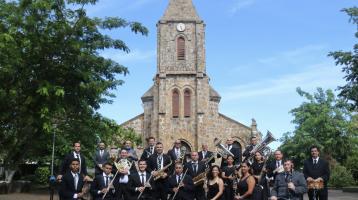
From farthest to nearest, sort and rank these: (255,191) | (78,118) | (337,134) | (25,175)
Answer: (337,134), (25,175), (78,118), (255,191)

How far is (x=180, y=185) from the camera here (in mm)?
10977

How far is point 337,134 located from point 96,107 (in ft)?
127

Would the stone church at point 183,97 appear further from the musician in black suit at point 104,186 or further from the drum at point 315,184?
the musician in black suit at point 104,186

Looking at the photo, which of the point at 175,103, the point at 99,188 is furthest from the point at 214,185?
the point at 175,103

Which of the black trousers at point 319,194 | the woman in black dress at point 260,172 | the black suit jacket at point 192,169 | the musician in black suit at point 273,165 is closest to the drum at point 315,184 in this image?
the black trousers at point 319,194

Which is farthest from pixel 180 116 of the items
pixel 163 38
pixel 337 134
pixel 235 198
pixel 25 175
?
pixel 235 198

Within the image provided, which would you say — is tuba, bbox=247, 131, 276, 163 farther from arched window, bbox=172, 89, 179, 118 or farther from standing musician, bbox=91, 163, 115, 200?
arched window, bbox=172, 89, 179, 118

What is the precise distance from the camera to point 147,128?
43.4 metres

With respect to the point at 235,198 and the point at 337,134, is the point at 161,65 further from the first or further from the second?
the point at 235,198

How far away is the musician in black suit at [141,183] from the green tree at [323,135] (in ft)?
125

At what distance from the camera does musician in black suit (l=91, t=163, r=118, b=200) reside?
405 inches

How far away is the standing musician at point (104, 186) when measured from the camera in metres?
10.3

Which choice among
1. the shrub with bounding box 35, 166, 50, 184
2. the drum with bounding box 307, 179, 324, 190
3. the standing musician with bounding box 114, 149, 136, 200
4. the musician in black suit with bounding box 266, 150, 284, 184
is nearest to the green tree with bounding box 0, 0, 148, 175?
the standing musician with bounding box 114, 149, 136, 200

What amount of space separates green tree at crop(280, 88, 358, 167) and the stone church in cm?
762
